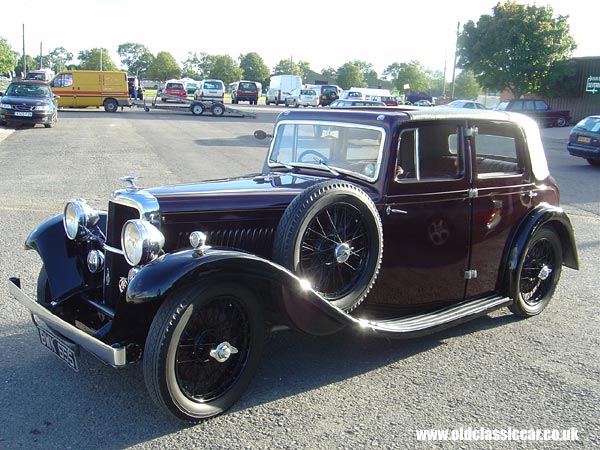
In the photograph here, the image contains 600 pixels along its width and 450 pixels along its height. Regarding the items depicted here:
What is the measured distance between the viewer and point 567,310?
193 inches

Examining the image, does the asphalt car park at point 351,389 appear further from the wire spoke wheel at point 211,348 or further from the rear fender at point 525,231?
the rear fender at point 525,231

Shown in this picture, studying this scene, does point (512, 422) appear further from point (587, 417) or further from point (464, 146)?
point (464, 146)

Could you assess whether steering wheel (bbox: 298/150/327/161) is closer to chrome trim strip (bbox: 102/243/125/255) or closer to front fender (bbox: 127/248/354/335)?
front fender (bbox: 127/248/354/335)

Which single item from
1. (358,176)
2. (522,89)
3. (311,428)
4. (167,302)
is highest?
(522,89)

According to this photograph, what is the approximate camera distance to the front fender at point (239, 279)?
111 inches

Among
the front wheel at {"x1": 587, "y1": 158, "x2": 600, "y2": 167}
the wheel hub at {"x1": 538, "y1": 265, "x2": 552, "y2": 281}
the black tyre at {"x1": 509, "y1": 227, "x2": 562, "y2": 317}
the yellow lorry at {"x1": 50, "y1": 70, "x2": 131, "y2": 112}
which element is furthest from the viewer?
the yellow lorry at {"x1": 50, "y1": 70, "x2": 131, "y2": 112}

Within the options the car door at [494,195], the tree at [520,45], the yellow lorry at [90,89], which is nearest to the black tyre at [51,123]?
the yellow lorry at [90,89]

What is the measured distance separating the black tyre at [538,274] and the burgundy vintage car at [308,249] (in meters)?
0.01

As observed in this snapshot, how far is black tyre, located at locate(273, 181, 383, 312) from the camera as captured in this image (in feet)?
10.7

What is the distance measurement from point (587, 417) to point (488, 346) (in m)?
0.99

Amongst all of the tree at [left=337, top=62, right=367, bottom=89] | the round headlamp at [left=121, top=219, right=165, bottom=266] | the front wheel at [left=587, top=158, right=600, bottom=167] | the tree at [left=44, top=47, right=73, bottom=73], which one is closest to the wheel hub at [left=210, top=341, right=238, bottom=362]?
the round headlamp at [left=121, top=219, right=165, bottom=266]

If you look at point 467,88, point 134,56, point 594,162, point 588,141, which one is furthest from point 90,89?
point 134,56

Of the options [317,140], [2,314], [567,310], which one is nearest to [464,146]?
[317,140]

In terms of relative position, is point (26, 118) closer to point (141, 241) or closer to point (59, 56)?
point (141, 241)
